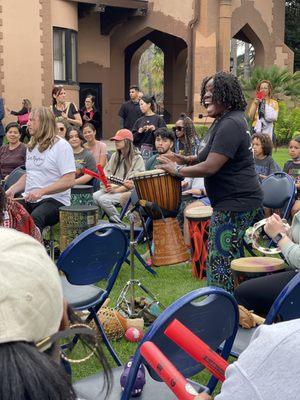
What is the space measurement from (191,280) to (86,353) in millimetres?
4388

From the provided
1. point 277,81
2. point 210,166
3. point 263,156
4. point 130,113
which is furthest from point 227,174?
point 277,81

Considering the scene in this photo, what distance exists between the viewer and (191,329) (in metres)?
2.26

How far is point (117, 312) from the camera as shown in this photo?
14.0ft

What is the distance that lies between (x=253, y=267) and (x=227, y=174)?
0.71m

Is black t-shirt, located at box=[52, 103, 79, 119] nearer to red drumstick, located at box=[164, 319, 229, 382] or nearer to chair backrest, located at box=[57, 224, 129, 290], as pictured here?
chair backrest, located at box=[57, 224, 129, 290]

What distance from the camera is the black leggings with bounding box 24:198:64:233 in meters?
5.48

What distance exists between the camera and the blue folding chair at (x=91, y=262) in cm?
337

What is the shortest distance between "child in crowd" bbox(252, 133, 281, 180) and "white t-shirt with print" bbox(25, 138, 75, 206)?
2737 mm

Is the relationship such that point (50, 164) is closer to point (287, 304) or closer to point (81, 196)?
point (81, 196)

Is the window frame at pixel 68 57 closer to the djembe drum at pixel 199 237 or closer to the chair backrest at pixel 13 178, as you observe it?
the chair backrest at pixel 13 178

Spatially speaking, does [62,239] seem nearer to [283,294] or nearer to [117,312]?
[117,312]

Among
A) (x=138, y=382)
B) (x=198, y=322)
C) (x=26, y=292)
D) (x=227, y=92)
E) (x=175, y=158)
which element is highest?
(x=227, y=92)

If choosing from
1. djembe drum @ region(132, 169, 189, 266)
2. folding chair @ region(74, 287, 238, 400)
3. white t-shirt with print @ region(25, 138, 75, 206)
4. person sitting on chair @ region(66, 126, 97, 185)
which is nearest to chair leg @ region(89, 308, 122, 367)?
folding chair @ region(74, 287, 238, 400)

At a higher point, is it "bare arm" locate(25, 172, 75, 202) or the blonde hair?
the blonde hair
